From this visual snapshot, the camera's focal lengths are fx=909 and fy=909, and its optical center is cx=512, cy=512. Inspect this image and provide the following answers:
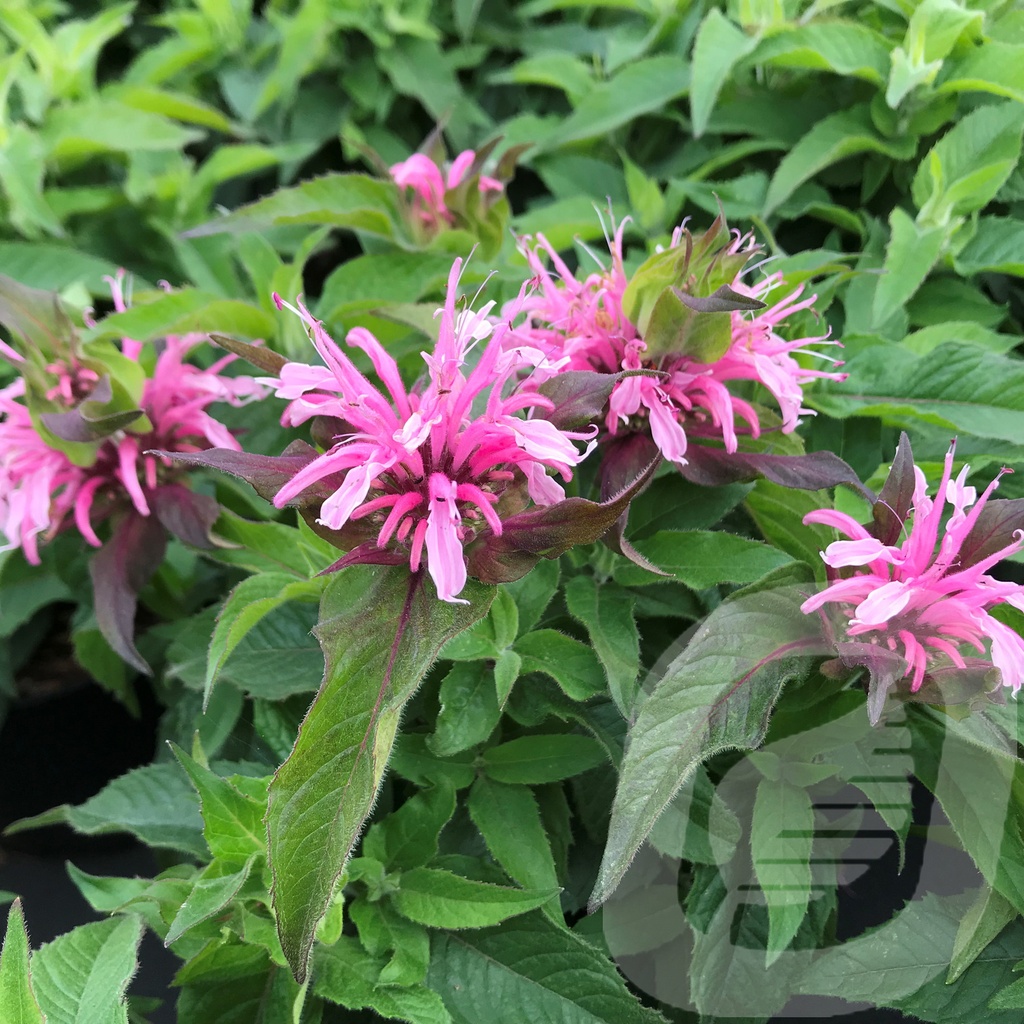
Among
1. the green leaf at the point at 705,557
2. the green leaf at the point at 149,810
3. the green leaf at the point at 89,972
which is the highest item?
the green leaf at the point at 705,557

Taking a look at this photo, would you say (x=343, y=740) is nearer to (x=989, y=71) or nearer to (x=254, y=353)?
(x=254, y=353)

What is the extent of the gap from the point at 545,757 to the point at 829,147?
0.47 meters

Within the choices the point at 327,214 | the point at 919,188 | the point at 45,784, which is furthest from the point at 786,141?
the point at 45,784

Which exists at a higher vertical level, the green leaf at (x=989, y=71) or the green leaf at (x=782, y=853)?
the green leaf at (x=989, y=71)

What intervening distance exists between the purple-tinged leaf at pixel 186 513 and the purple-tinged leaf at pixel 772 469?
A: 0.28 m

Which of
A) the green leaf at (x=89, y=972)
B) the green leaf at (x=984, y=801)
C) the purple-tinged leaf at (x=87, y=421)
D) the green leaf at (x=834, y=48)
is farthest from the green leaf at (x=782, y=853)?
the green leaf at (x=834, y=48)

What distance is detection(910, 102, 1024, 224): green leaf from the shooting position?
23.4 inches

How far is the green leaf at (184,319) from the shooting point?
0.58 metres

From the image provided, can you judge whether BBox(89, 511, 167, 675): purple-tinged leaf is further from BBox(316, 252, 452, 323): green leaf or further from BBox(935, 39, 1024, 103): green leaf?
BBox(935, 39, 1024, 103): green leaf

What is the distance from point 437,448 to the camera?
0.37m

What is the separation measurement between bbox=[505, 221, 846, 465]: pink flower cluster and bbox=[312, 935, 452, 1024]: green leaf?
26 centimetres

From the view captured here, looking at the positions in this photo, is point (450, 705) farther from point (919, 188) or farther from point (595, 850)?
point (919, 188)

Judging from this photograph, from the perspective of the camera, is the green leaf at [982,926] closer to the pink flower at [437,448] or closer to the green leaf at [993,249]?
the pink flower at [437,448]

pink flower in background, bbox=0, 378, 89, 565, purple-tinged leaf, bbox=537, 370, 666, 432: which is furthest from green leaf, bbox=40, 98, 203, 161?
purple-tinged leaf, bbox=537, 370, 666, 432
